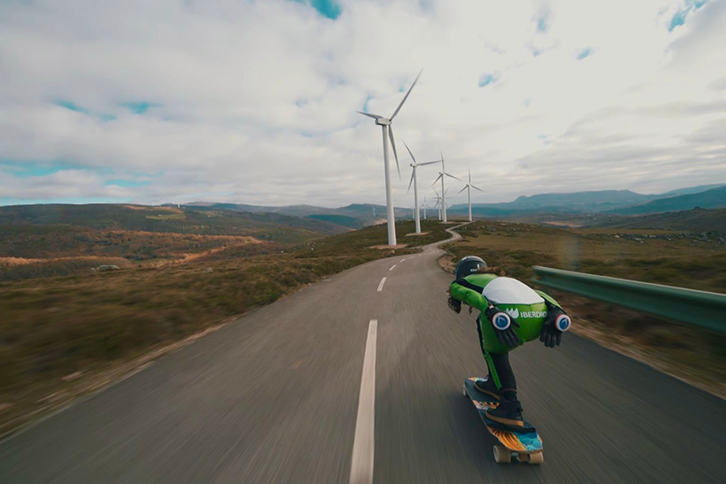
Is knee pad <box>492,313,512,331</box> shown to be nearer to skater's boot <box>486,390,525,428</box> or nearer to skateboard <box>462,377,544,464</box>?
skater's boot <box>486,390,525,428</box>

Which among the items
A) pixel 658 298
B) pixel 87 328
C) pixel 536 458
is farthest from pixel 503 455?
pixel 87 328

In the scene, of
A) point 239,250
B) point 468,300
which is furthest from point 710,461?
point 239,250

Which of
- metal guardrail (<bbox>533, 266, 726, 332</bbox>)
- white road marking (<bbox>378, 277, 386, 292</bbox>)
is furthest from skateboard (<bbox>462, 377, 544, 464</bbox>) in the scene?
white road marking (<bbox>378, 277, 386, 292</bbox>)

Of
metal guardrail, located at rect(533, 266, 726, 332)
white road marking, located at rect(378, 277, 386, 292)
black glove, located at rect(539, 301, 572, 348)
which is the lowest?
white road marking, located at rect(378, 277, 386, 292)

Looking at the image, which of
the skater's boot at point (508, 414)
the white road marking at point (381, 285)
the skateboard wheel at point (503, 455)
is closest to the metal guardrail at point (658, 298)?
the skater's boot at point (508, 414)

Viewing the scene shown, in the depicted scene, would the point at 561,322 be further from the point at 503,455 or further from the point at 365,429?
the point at 365,429

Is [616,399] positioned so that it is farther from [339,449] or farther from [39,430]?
[39,430]
